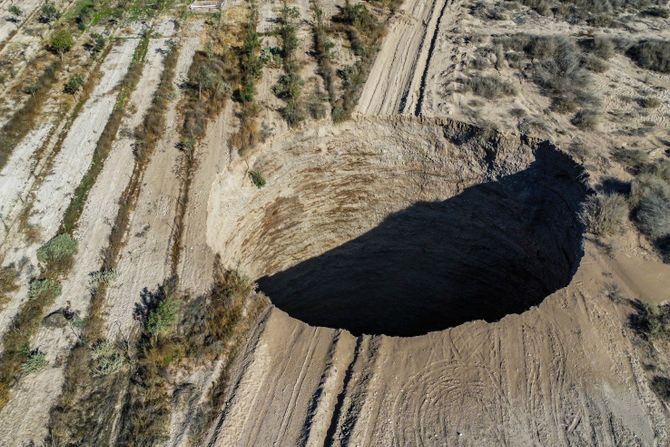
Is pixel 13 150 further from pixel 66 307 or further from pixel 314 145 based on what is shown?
pixel 314 145

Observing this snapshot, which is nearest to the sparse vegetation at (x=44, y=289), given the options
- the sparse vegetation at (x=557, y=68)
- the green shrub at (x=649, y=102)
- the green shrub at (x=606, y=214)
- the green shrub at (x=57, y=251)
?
the green shrub at (x=57, y=251)

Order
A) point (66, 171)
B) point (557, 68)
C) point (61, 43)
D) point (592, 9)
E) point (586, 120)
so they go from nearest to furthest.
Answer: point (66, 171)
point (586, 120)
point (557, 68)
point (61, 43)
point (592, 9)

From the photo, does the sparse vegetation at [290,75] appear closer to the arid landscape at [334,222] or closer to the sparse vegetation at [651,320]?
the arid landscape at [334,222]

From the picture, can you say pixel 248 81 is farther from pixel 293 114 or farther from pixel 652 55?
pixel 652 55

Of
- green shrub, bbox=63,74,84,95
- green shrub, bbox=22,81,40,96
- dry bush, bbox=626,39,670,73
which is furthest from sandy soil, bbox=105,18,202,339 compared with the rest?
dry bush, bbox=626,39,670,73

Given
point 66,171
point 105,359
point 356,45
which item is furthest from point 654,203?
point 66,171

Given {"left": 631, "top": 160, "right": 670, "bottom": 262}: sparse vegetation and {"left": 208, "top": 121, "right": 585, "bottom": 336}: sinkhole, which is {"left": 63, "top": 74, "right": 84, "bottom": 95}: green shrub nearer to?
{"left": 208, "top": 121, "right": 585, "bottom": 336}: sinkhole
